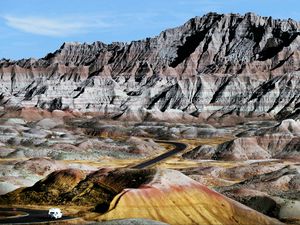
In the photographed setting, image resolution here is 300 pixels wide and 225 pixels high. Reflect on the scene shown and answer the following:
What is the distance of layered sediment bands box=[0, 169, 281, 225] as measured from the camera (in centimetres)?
5381

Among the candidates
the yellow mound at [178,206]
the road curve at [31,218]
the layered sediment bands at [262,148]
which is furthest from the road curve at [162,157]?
the yellow mound at [178,206]

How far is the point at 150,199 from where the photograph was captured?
181ft

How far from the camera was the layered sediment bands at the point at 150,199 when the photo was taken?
5381 centimetres

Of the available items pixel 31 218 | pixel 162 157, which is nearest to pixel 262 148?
pixel 162 157

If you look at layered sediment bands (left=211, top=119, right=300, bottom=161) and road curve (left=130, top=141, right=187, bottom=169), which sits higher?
layered sediment bands (left=211, top=119, right=300, bottom=161)

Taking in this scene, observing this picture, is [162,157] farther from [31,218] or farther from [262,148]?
[31,218]

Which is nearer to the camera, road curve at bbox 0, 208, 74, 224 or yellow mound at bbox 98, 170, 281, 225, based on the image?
road curve at bbox 0, 208, 74, 224

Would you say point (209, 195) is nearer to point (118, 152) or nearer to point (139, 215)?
point (139, 215)

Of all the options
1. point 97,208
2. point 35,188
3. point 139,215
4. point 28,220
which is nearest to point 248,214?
point 139,215

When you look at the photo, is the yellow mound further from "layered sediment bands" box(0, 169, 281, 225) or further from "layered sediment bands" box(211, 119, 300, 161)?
"layered sediment bands" box(211, 119, 300, 161)

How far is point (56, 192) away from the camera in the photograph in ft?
217

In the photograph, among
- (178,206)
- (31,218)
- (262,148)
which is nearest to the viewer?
(31,218)

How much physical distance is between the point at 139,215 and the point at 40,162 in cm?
4623

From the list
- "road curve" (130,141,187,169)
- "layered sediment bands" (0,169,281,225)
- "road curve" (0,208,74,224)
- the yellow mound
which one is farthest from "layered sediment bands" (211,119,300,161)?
"road curve" (0,208,74,224)
